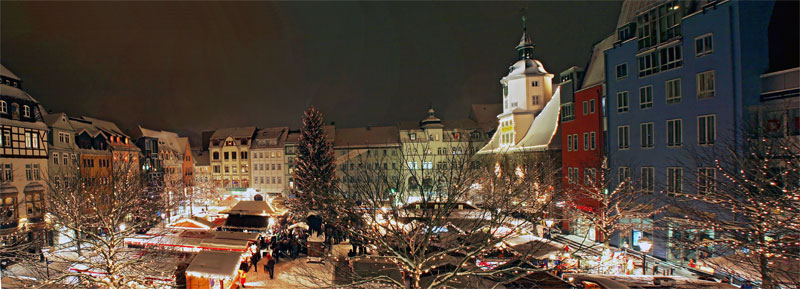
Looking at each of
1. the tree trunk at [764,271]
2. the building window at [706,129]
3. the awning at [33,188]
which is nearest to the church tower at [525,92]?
the building window at [706,129]

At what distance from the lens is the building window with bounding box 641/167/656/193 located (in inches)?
1081

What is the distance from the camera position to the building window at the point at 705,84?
79.0 ft

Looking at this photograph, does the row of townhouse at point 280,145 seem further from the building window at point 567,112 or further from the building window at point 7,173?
the building window at point 7,173

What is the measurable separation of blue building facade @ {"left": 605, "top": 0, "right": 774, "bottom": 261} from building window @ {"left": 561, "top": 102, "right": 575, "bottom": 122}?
5.19 meters

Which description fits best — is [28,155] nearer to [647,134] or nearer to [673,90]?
[647,134]

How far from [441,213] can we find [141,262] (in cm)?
1270

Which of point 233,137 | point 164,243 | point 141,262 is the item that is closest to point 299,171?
point 164,243

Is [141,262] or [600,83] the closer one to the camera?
[141,262]

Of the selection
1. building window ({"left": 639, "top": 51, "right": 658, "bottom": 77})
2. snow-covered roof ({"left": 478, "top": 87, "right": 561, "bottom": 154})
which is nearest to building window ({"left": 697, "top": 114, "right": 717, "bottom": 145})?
building window ({"left": 639, "top": 51, "right": 658, "bottom": 77})

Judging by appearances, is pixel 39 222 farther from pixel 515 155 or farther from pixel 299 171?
pixel 515 155

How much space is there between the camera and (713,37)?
23844 millimetres

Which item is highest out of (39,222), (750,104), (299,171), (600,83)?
(600,83)

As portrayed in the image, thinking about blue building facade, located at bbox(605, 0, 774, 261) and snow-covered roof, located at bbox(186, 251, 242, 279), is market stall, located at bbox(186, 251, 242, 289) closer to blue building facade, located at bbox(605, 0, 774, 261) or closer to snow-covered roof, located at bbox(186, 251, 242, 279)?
snow-covered roof, located at bbox(186, 251, 242, 279)

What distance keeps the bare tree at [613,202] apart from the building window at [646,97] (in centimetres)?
430
